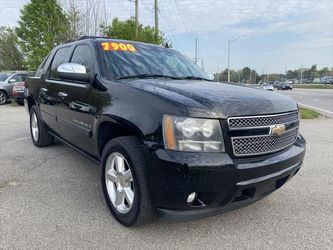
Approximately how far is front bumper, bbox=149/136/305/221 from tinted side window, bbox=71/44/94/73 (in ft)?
5.43

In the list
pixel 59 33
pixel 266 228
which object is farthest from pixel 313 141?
pixel 59 33

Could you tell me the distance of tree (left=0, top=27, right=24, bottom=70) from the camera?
4041 cm

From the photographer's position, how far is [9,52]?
40594mm

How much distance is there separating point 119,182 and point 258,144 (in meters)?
1.34

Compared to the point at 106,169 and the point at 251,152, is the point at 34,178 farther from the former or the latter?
the point at 251,152

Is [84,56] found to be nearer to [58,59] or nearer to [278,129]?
[58,59]

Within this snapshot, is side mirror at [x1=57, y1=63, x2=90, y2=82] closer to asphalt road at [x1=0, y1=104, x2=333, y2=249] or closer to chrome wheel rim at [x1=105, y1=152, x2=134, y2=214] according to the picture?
chrome wheel rim at [x1=105, y1=152, x2=134, y2=214]

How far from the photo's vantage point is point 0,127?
8445 mm

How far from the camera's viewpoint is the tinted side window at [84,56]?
142 inches

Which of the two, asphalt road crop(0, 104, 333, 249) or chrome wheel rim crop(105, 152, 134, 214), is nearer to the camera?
asphalt road crop(0, 104, 333, 249)

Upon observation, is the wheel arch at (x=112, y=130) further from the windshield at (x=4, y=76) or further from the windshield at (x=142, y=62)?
the windshield at (x=4, y=76)

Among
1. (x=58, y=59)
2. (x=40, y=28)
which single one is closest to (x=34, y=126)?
(x=58, y=59)

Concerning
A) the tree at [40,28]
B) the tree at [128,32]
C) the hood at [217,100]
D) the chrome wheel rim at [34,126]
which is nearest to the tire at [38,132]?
the chrome wheel rim at [34,126]

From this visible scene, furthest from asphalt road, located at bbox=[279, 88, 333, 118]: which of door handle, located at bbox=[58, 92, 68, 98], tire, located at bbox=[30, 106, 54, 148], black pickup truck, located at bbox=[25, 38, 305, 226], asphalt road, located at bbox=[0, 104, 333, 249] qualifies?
door handle, located at bbox=[58, 92, 68, 98]
